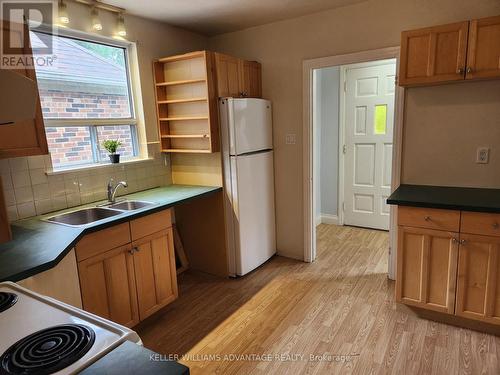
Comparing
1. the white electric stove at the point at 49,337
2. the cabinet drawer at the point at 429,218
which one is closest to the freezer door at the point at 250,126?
the cabinet drawer at the point at 429,218

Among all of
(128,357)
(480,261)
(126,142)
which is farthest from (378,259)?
(128,357)

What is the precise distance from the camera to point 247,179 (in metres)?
3.06

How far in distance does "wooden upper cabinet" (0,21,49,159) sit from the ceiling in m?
0.93

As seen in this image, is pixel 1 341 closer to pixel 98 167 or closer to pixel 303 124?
pixel 98 167

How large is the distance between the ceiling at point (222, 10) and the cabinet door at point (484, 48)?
38.4 inches

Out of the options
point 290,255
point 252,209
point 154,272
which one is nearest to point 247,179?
point 252,209

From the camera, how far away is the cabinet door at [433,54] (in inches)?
85.0

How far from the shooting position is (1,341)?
91 cm

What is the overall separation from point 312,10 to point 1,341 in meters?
3.03

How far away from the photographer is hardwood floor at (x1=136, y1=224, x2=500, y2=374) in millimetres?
1992

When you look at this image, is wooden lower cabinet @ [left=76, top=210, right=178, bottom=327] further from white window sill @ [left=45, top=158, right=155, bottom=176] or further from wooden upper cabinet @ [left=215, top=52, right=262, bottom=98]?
wooden upper cabinet @ [left=215, top=52, right=262, bottom=98]

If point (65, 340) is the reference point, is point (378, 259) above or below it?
below

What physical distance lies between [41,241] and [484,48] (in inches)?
112

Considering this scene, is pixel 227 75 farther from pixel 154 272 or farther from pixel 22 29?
pixel 154 272
